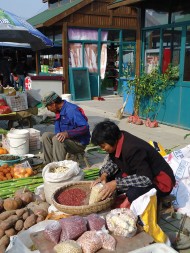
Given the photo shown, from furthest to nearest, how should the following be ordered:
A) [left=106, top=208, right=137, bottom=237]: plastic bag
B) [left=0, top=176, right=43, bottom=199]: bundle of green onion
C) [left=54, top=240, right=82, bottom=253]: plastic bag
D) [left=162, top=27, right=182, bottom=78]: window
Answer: [left=162, top=27, right=182, bottom=78]: window → [left=0, top=176, right=43, bottom=199]: bundle of green onion → [left=106, top=208, right=137, bottom=237]: plastic bag → [left=54, top=240, right=82, bottom=253]: plastic bag

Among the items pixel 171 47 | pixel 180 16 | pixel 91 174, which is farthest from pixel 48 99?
pixel 180 16

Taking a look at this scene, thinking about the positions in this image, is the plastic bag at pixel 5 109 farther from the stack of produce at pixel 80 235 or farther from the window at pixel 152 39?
the stack of produce at pixel 80 235

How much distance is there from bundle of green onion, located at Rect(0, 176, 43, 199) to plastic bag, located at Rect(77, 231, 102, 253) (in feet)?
5.98

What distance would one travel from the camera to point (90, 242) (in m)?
2.69

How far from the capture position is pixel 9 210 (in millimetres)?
3746

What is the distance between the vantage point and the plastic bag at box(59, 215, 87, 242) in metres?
2.80

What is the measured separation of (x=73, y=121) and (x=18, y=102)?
124 inches

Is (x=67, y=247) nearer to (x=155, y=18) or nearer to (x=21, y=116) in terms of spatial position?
(x=21, y=116)

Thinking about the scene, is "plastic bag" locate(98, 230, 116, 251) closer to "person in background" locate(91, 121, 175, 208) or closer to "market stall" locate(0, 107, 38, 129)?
"person in background" locate(91, 121, 175, 208)

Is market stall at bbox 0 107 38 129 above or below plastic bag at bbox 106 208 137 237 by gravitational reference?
above

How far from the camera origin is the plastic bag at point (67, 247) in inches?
101

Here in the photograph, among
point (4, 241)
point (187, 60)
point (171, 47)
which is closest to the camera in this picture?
point (4, 241)

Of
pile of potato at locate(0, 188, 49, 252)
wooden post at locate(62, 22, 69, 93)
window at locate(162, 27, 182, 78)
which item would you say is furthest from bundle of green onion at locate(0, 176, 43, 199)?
wooden post at locate(62, 22, 69, 93)

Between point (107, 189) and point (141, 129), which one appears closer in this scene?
point (107, 189)
